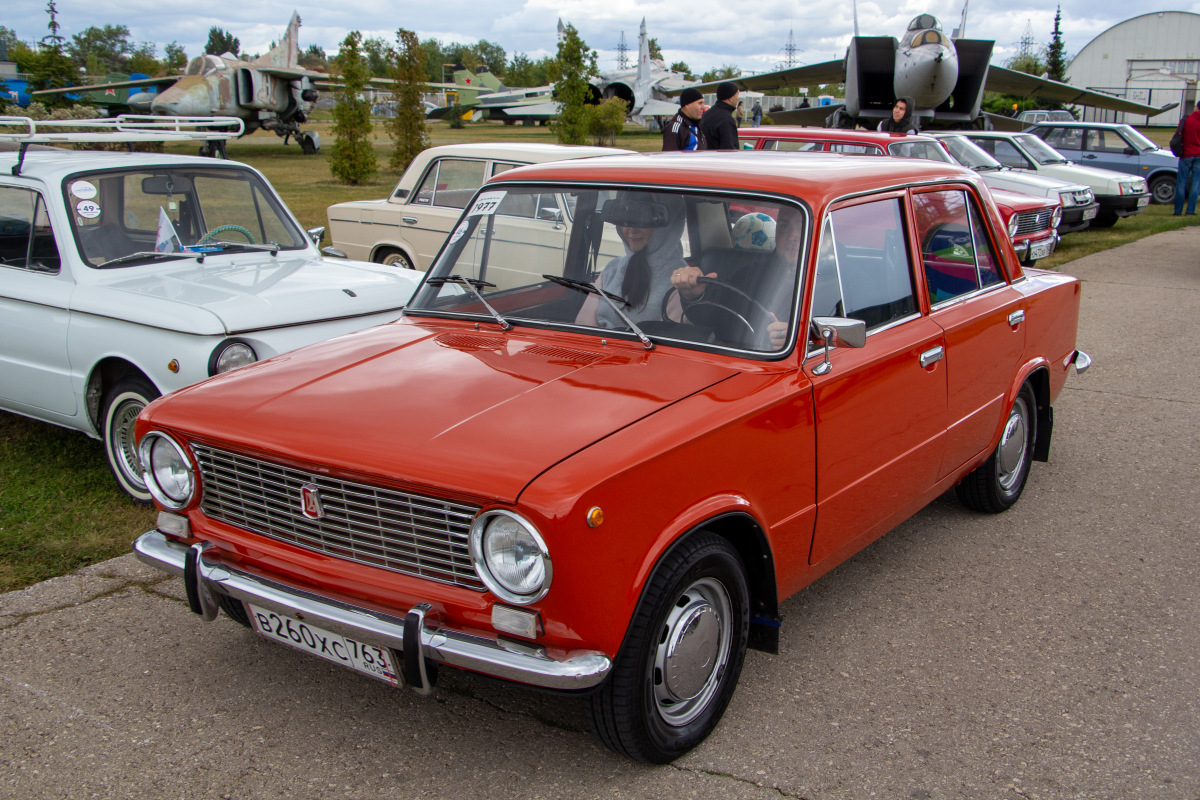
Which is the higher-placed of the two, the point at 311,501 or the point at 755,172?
the point at 755,172

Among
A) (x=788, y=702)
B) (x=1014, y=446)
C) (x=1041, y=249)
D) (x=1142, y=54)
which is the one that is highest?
(x=1142, y=54)

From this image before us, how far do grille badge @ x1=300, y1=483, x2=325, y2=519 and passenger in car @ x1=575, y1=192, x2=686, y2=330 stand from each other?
116 centimetres

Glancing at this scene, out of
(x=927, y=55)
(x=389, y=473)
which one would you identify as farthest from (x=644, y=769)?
(x=927, y=55)

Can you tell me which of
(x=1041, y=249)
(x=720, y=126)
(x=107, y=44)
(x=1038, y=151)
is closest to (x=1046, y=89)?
(x=1038, y=151)

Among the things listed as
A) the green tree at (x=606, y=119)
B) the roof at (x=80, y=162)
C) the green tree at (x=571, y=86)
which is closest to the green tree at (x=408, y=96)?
the green tree at (x=571, y=86)

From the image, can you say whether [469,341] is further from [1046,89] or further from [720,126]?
[1046,89]

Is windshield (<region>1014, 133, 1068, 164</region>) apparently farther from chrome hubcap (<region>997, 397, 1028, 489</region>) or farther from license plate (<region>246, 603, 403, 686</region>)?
license plate (<region>246, 603, 403, 686</region>)

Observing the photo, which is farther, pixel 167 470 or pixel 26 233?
pixel 26 233

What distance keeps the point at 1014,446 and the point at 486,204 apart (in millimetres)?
2937

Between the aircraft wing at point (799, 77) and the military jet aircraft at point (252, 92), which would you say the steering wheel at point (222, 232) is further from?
the military jet aircraft at point (252, 92)

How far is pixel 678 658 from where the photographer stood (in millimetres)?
2738

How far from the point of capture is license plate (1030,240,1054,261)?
11.8m

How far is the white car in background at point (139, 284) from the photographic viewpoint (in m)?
4.59

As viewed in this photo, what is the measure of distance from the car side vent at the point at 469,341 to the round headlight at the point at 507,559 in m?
1.06
